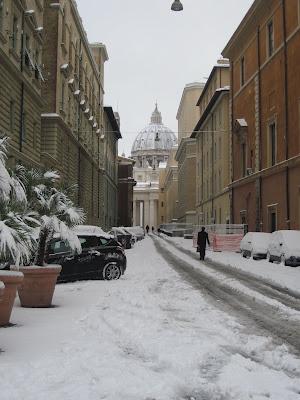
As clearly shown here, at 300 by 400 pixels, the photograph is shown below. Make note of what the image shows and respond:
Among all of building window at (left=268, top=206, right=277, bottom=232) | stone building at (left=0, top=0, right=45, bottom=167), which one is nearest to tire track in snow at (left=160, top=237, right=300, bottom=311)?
stone building at (left=0, top=0, right=45, bottom=167)

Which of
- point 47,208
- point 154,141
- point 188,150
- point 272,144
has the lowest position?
point 47,208

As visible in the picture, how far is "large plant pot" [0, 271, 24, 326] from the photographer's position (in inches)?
312

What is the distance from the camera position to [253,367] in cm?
630

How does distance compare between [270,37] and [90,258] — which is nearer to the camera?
[90,258]

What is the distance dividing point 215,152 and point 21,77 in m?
33.0

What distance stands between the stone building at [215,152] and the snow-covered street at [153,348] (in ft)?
120

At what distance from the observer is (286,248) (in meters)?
22.2

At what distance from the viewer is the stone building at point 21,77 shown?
25.0 metres

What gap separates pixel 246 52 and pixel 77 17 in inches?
555

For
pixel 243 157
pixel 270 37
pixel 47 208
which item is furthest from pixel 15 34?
pixel 243 157

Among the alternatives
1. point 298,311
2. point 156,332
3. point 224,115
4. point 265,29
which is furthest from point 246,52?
point 156,332

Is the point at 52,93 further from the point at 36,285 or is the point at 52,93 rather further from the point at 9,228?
the point at 9,228

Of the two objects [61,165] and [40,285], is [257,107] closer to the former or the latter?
[61,165]

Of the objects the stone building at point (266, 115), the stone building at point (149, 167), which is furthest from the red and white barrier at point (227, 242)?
the stone building at point (149, 167)
